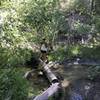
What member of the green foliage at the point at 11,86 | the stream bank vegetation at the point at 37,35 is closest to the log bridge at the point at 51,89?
the stream bank vegetation at the point at 37,35

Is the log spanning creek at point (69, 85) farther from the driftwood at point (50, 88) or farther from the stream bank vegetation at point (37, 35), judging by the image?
the stream bank vegetation at point (37, 35)

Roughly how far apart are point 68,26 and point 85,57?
8.64 feet

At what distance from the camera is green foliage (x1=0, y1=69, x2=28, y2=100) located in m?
7.43

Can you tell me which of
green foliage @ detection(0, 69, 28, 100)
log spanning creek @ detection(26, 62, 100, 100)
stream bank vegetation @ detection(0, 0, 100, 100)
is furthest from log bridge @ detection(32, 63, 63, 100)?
green foliage @ detection(0, 69, 28, 100)

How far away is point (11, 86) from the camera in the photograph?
24.7 feet

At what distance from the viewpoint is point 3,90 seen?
24.2 ft

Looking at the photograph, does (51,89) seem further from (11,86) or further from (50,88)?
(11,86)

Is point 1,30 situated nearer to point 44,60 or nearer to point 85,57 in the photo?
point 44,60

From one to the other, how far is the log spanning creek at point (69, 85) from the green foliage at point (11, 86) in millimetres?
1992

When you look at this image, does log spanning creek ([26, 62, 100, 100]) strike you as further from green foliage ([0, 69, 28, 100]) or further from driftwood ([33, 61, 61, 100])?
green foliage ([0, 69, 28, 100])

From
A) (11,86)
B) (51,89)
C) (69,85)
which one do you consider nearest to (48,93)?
(51,89)

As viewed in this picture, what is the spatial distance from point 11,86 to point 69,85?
15.0 ft

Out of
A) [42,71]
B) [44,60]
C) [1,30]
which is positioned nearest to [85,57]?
[44,60]

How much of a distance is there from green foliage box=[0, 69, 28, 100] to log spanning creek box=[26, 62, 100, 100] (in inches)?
78.4
